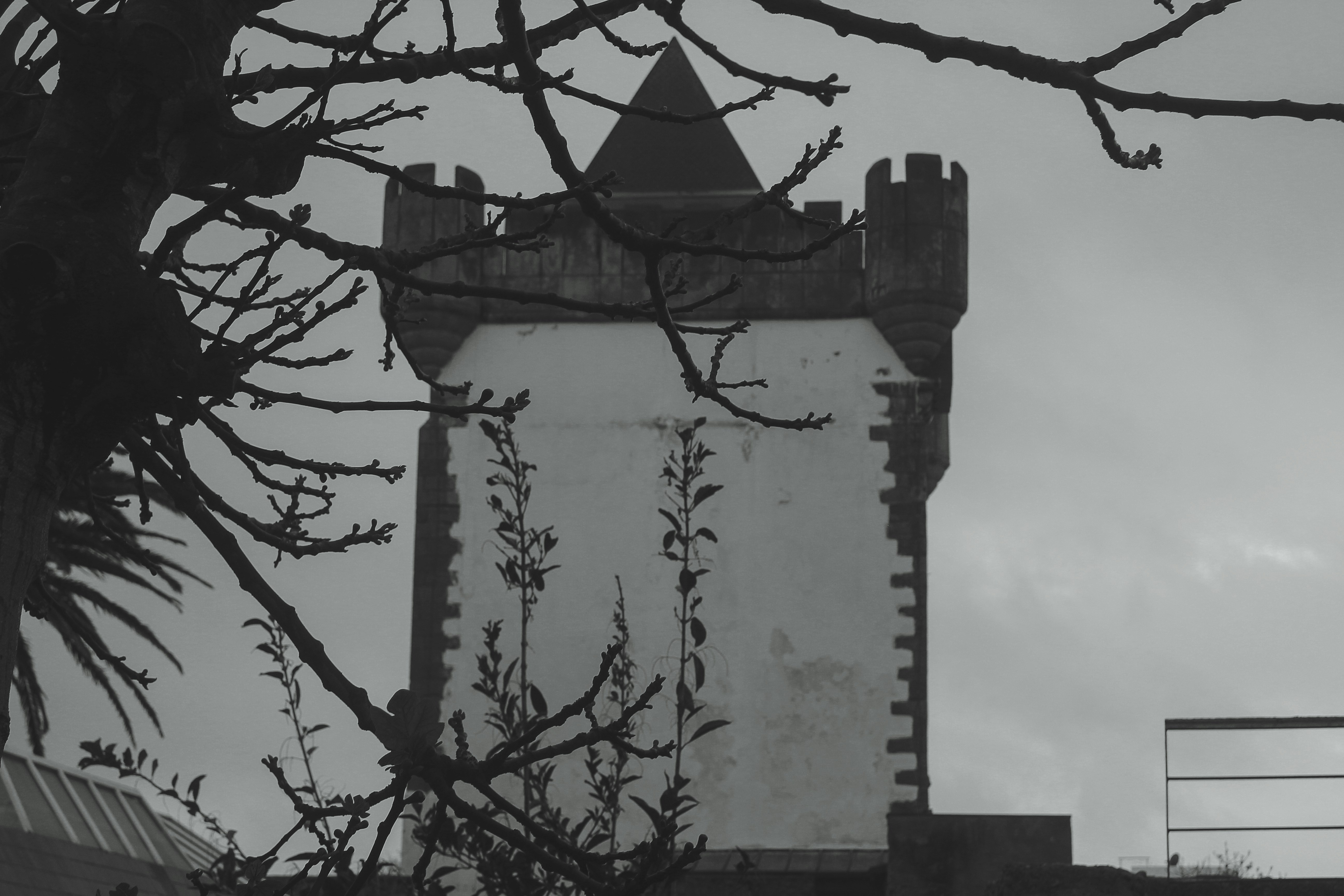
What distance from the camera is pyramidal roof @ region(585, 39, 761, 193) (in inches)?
918

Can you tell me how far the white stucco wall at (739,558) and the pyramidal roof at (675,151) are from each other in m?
3.31

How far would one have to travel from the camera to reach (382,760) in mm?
2895

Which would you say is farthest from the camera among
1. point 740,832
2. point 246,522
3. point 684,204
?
point 684,204

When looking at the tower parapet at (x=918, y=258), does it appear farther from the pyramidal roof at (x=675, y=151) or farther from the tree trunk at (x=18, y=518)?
the tree trunk at (x=18, y=518)

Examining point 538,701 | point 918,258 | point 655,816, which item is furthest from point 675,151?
point 655,816

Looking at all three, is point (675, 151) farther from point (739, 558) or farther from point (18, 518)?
point (18, 518)

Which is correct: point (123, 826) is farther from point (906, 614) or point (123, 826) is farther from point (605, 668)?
point (605, 668)

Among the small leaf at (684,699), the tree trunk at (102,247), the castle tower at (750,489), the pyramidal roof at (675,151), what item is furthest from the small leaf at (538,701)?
the pyramidal roof at (675,151)

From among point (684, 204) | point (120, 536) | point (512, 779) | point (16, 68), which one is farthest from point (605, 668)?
point (684, 204)

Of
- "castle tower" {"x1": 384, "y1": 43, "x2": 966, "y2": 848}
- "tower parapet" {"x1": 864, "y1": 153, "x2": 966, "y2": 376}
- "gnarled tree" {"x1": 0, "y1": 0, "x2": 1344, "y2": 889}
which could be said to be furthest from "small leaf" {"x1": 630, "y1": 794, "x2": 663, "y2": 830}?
"tower parapet" {"x1": 864, "y1": 153, "x2": 966, "y2": 376}

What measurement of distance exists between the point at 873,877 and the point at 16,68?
896 centimetres

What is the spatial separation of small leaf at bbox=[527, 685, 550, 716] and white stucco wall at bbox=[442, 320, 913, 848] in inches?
490

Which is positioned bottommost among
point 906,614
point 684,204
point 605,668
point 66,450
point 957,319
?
point 605,668

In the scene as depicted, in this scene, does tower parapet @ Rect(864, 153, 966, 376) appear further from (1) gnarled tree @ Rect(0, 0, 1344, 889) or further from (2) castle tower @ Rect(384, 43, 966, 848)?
(1) gnarled tree @ Rect(0, 0, 1344, 889)
